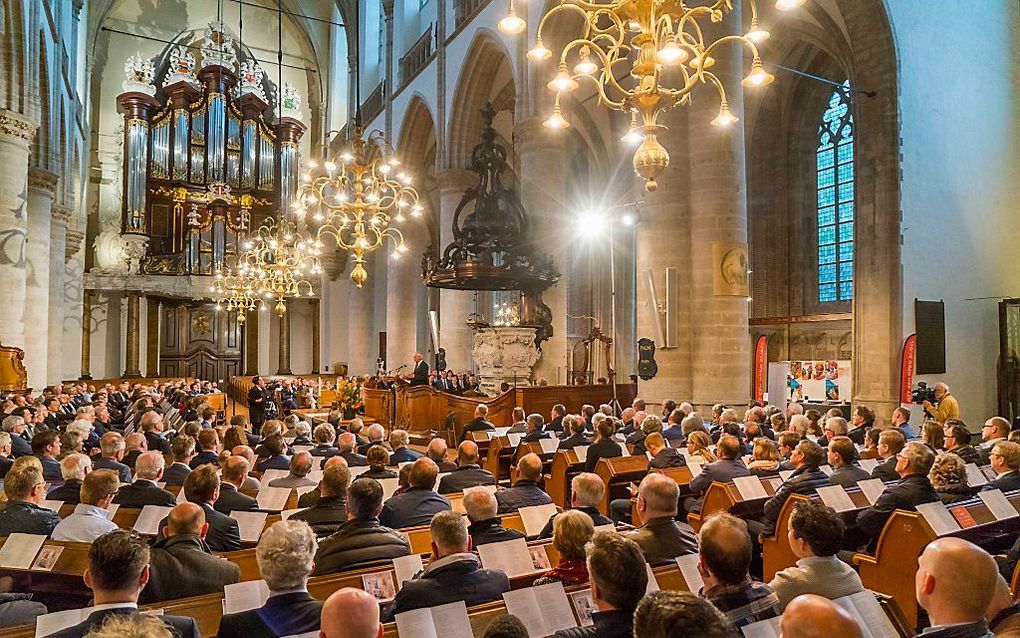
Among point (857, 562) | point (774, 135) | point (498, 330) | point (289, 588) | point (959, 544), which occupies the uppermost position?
point (774, 135)

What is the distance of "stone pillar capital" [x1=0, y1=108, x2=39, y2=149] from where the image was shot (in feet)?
34.4

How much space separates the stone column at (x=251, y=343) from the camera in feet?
85.8

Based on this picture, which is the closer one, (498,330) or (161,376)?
(498,330)

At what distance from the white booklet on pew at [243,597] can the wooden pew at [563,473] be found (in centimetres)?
420

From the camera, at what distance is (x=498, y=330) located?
1278 cm

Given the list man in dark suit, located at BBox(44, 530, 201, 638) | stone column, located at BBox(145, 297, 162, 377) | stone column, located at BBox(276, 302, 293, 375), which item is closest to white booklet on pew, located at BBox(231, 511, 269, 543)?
man in dark suit, located at BBox(44, 530, 201, 638)

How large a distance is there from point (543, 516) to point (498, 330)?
28.5ft

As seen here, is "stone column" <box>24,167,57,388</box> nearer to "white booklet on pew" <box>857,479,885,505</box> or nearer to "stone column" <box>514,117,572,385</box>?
"stone column" <box>514,117,572,385</box>

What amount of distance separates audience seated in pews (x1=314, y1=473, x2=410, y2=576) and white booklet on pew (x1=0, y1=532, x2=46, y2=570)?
130 centimetres

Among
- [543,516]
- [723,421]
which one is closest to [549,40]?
[723,421]

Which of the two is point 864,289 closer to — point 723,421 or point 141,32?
point 723,421

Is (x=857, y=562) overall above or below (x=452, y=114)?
below

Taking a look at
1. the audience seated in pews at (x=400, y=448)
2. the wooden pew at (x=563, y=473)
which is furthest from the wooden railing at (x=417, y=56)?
the wooden pew at (x=563, y=473)

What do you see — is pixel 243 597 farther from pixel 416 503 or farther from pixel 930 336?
pixel 930 336
